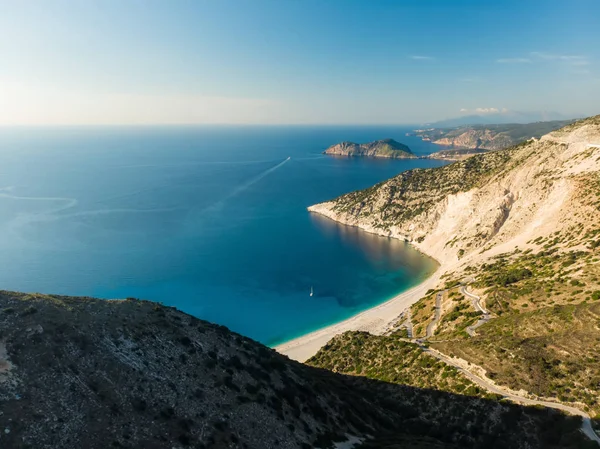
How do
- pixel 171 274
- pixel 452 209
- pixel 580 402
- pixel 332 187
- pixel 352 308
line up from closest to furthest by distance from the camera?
pixel 580 402 → pixel 352 308 → pixel 171 274 → pixel 452 209 → pixel 332 187

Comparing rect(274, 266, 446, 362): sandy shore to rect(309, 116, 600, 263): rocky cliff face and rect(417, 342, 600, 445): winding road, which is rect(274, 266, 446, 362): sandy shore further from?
rect(417, 342, 600, 445): winding road

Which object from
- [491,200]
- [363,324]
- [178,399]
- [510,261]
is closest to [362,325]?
[363,324]

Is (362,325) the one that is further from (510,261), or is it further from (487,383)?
(487,383)

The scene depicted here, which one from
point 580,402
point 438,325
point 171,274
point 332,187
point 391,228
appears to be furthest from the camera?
point 332,187

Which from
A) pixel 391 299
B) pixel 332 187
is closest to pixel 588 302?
pixel 391 299

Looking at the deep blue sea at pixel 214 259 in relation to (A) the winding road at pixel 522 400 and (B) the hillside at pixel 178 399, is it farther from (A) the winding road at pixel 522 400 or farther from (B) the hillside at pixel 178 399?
(B) the hillside at pixel 178 399

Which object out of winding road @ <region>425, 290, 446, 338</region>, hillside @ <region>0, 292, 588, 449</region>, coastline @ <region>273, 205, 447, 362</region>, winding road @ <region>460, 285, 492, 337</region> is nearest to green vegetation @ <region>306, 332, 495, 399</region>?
hillside @ <region>0, 292, 588, 449</region>

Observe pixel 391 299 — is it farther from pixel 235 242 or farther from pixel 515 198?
pixel 235 242
